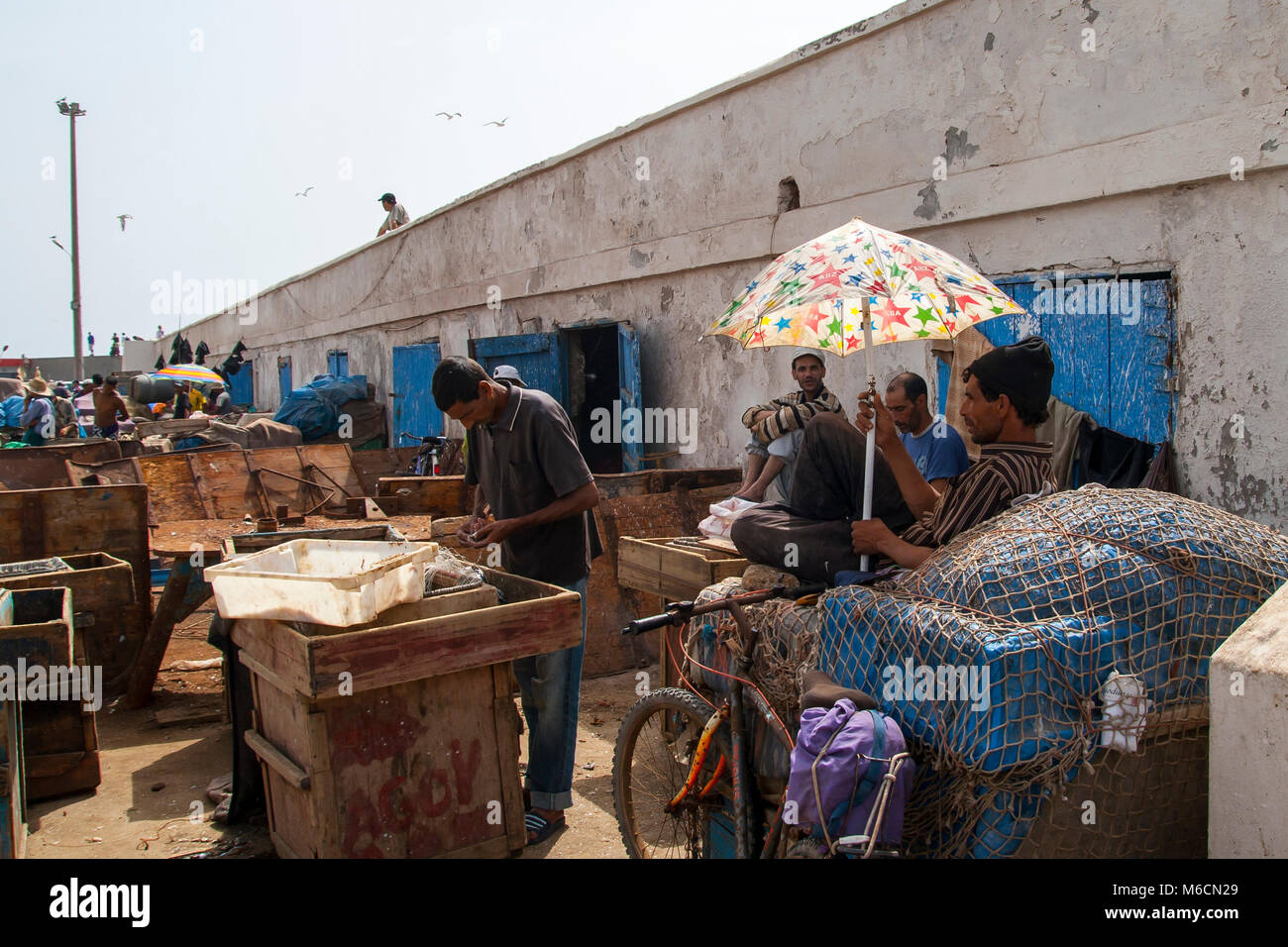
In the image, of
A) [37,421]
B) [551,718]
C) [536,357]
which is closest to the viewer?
[551,718]

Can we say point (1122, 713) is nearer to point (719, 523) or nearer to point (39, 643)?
point (719, 523)

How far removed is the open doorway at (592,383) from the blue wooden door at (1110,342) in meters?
5.82

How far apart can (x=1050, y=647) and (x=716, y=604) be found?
3.81 ft

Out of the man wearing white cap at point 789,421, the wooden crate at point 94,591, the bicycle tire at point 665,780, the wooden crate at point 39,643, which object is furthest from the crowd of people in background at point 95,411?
the bicycle tire at point 665,780

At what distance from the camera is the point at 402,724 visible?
345cm

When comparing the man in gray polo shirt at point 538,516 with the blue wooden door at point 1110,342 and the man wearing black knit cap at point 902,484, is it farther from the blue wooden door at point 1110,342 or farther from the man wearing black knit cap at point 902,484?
the blue wooden door at point 1110,342

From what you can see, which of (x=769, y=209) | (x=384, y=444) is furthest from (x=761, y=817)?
(x=384, y=444)

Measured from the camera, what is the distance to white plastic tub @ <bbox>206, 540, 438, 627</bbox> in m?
3.25

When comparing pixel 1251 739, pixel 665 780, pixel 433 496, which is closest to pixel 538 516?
pixel 665 780

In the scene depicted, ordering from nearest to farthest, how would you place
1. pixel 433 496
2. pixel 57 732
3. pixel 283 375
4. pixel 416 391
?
pixel 57 732
pixel 433 496
pixel 416 391
pixel 283 375

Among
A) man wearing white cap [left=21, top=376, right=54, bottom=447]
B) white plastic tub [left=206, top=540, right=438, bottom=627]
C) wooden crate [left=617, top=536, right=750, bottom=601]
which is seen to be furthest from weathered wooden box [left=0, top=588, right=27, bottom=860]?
man wearing white cap [left=21, top=376, right=54, bottom=447]

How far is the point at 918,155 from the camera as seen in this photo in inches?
258

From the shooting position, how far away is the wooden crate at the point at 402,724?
10.8ft

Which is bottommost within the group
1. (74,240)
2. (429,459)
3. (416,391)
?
(429,459)
